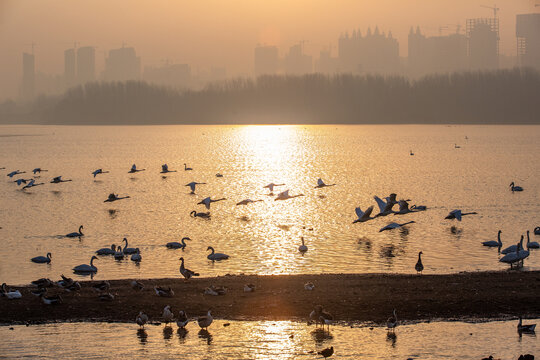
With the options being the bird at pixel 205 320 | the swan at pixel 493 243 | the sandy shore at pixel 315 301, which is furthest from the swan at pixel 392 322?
the swan at pixel 493 243

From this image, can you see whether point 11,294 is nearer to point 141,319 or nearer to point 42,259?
point 141,319

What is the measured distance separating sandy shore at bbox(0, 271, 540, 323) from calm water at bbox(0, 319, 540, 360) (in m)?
0.49

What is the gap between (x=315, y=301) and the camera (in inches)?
617

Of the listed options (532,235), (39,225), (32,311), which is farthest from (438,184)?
(32,311)

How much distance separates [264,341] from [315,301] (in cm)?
230

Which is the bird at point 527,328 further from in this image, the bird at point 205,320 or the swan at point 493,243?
the swan at point 493,243

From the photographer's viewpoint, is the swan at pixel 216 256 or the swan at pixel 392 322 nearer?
the swan at pixel 392 322

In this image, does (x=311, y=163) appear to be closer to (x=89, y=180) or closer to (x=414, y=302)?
(x=89, y=180)

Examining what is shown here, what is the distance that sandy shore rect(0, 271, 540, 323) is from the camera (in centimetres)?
1503

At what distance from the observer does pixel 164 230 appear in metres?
28.8

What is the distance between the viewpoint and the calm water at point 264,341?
13188 mm

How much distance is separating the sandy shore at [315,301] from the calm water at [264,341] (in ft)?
1.59

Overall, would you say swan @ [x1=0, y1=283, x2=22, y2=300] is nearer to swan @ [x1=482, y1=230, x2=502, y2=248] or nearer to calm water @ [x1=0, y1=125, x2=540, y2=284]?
calm water @ [x1=0, y1=125, x2=540, y2=284]

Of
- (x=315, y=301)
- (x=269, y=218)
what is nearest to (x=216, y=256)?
(x=315, y=301)
